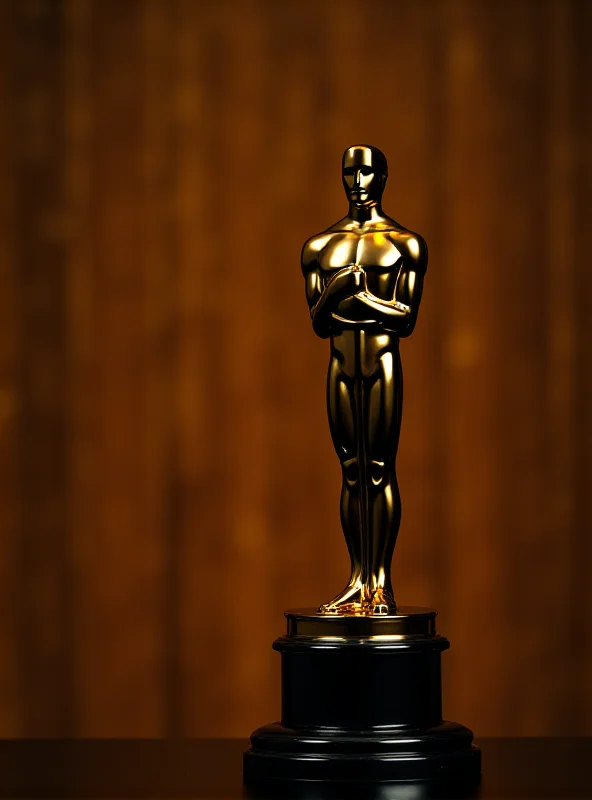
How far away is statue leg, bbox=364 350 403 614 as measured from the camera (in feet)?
12.7

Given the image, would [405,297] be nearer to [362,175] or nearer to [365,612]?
[362,175]

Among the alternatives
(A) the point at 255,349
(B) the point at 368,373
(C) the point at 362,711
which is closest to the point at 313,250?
(B) the point at 368,373

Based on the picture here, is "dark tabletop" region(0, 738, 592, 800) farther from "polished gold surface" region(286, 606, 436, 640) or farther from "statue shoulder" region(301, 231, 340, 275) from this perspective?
"statue shoulder" region(301, 231, 340, 275)

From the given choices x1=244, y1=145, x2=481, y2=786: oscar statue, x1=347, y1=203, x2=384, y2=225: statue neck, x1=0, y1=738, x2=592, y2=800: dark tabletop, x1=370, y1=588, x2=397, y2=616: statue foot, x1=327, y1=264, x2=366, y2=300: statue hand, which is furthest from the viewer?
x1=347, y1=203, x2=384, y2=225: statue neck

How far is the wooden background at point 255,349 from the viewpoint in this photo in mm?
5863

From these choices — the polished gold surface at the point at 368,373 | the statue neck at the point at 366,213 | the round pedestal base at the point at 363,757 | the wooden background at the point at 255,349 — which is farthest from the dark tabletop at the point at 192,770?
the statue neck at the point at 366,213

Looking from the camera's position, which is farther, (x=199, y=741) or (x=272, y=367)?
(x=272, y=367)

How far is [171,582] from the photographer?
5.90 meters

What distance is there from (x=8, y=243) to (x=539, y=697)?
250 cm

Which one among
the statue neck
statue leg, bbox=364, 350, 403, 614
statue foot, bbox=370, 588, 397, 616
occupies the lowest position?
statue foot, bbox=370, 588, 397, 616

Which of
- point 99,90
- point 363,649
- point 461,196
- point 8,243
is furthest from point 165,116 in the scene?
point 363,649

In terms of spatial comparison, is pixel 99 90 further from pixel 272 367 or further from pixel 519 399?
pixel 519 399

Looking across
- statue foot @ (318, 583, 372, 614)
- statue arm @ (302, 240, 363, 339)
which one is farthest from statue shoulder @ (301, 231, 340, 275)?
statue foot @ (318, 583, 372, 614)

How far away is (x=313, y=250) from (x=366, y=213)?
6.1 inches
